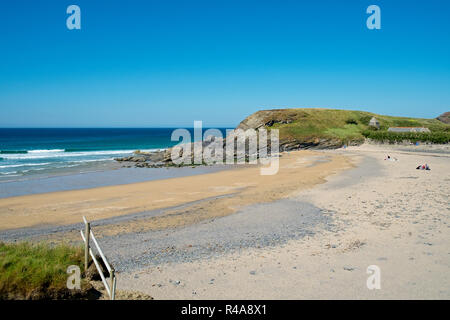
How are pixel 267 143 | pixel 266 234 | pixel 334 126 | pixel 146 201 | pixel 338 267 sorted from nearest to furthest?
pixel 338 267 → pixel 266 234 → pixel 146 201 → pixel 267 143 → pixel 334 126

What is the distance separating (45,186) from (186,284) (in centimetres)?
2125

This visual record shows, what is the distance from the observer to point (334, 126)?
208ft

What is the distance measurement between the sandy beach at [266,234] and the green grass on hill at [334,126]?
34.3 meters

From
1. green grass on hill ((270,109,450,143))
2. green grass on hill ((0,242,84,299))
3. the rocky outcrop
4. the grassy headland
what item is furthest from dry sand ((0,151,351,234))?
green grass on hill ((270,109,450,143))

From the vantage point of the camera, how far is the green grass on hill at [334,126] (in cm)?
5288

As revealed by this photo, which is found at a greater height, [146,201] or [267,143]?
[267,143]

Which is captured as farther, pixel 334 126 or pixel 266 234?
pixel 334 126

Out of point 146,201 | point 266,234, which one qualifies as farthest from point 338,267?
point 146,201

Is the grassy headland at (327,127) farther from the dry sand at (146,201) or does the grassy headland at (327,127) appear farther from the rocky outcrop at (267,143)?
the dry sand at (146,201)

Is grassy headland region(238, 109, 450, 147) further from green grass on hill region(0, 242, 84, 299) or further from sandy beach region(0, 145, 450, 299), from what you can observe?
green grass on hill region(0, 242, 84, 299)

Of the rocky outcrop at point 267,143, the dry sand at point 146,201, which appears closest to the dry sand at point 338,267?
the dry sand at point 146,201

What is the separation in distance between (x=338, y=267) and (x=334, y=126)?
2339 inches

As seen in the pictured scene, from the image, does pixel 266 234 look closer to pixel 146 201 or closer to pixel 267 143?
pixel 146 201
